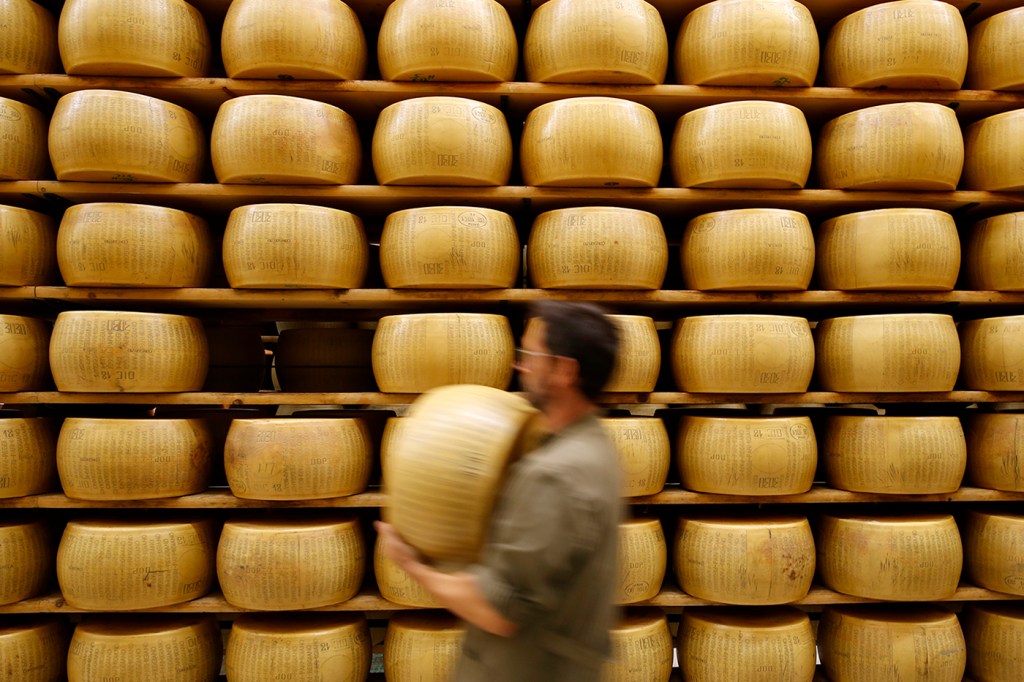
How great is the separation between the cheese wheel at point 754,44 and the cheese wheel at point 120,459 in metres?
2.06

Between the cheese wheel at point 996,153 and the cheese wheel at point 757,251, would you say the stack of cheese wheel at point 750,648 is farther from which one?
the cheese wheel at point 996,153

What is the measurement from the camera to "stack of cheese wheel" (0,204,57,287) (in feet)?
6.36

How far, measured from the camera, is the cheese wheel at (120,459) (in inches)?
73.5

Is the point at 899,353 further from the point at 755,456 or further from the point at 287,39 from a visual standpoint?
the point at 287,39

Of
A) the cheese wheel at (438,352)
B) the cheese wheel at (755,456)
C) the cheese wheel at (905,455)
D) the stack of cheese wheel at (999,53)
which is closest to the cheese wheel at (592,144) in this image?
the cheese wheel at (438,352)

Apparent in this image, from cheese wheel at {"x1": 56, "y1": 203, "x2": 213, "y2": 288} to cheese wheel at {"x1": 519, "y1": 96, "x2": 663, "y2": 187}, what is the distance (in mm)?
1166

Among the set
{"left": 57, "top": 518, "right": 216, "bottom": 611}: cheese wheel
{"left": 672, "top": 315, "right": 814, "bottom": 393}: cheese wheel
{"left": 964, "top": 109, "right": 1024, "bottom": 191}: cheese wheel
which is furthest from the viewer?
{"left": 964, "top": 109, "right": 1024, "bottom": 191}: cheese wheel

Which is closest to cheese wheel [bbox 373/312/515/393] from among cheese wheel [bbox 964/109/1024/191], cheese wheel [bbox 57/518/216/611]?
cheese wheel [bbox 57/518/216/611]

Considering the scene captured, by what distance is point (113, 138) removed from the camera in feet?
6.21

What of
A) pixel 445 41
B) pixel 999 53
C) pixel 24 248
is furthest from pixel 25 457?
pixel 999 53

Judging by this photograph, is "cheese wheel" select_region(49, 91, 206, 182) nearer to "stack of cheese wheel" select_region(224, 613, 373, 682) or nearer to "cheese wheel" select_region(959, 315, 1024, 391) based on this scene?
"stack of cheese wheel" select_region(224, 613, 373, 682)

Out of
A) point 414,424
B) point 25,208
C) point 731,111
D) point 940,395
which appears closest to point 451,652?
point 414,424

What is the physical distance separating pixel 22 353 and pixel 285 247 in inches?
35.3

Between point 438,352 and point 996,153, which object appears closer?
point 438,352
